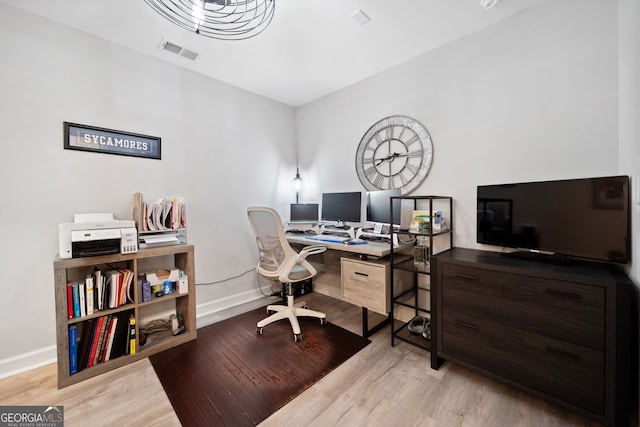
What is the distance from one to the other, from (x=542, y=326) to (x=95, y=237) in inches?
113

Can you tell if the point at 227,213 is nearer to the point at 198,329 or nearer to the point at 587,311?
the point at 198,329

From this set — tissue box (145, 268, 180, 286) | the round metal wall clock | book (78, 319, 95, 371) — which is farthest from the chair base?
the round metal wall clock

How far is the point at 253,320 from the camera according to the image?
8.29 ft

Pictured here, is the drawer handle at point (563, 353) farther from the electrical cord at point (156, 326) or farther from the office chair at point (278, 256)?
the electrical cord at point (156, 326)

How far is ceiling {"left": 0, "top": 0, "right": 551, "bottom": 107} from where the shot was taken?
175cm

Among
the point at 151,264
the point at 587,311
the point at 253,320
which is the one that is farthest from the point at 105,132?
the point at 587,311

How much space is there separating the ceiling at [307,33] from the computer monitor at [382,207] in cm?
133

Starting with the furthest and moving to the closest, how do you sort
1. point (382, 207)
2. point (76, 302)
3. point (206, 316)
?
1. point (206, 316)
2. point (382, 207)
3. point (76, 302)

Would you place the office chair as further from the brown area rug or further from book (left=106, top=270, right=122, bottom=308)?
book (left=106, top=270, right=122, bottom=308)

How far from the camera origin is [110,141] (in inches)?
83.4

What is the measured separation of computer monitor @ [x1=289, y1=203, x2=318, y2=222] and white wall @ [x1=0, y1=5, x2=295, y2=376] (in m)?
0.61

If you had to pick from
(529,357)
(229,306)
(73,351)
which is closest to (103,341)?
(73,351)

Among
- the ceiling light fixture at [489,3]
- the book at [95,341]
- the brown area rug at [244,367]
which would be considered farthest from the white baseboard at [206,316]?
the ceiling light fixture at [489,3]

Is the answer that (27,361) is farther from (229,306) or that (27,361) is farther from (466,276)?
(466,276)
